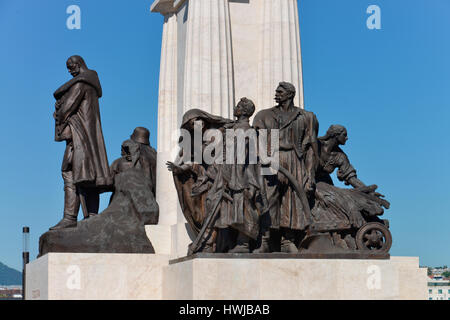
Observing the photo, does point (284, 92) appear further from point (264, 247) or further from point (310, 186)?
point (264, 247)

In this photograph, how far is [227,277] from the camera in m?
15.2

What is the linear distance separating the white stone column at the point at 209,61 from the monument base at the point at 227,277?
3.35 m

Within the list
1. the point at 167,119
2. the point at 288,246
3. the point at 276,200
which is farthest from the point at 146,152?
the point at 288,246

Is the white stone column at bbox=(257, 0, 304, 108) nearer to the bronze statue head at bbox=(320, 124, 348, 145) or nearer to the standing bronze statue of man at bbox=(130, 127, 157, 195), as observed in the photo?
the bronze statue head at bbox=(320, 124, 348, 145)

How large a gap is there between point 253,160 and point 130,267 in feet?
11.6

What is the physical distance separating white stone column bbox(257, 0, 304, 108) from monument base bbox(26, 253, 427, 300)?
4.24 m

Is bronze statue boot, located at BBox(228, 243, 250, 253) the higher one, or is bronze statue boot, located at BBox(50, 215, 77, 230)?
bronze statue boot, located at BBox(50, 215, 77, 230)

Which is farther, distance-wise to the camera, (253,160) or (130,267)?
(130,267)

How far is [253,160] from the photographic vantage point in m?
16.0

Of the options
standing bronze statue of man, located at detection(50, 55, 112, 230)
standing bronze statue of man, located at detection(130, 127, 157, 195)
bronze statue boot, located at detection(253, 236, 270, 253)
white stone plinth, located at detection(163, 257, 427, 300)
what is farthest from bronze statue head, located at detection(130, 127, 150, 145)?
bronze statue boot, located at detection(253, 236, 270, 253)

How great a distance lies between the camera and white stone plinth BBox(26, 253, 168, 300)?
17109mm

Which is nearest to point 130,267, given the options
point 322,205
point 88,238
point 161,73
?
point 88,238

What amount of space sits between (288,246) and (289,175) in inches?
52.9
